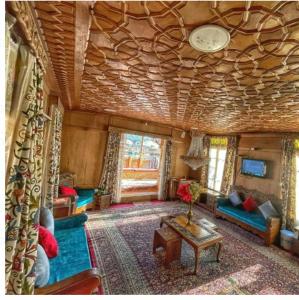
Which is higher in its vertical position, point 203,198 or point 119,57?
point 119,57

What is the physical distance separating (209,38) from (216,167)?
5.77m

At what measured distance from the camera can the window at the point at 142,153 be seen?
7.11 metres

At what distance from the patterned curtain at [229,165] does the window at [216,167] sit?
37cm

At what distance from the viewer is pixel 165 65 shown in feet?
5.29

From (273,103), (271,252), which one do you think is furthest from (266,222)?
(273,103)

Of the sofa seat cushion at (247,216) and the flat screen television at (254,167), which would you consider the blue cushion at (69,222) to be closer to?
the sofa seat cushion at (247,216)

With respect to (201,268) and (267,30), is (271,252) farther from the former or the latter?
(267,30)

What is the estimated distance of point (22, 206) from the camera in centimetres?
115

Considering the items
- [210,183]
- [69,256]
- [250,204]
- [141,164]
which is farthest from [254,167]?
[69,256]

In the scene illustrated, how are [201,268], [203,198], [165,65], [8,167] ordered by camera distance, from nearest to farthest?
[8,167]
[165,65]
[201,268]
[203,198]

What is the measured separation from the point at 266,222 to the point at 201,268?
2.13 metres

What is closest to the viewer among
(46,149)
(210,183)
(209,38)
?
(209,38)

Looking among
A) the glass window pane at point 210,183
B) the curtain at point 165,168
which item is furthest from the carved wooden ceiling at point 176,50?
the glass window pane at point 210,183

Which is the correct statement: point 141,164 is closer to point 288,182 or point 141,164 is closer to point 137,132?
point 137,132
